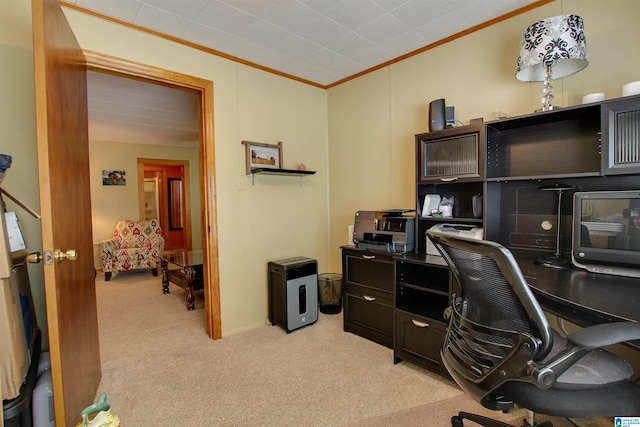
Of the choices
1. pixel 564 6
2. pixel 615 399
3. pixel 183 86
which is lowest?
pixel 615 399

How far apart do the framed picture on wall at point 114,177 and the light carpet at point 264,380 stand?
3529mm

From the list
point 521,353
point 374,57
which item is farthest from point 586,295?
point 374,57

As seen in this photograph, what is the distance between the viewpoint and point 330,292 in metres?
3.41

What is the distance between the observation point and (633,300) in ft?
3.87

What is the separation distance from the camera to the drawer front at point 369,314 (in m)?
2.48

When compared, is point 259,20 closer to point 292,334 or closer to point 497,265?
point 497,265

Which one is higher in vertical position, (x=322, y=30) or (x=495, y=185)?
(x=322, y=30)

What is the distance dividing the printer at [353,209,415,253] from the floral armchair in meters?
3.79

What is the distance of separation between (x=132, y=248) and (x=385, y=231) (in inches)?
176

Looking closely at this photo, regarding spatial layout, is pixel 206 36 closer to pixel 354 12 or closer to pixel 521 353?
pixel 354 12

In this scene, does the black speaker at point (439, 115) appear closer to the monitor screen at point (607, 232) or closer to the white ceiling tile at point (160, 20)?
the monitor screen at point (607, 232)

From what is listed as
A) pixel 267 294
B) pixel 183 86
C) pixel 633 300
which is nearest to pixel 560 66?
pixel 633 300

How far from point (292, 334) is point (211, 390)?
3.08 ft

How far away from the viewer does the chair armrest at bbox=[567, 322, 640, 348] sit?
887 millimetres
